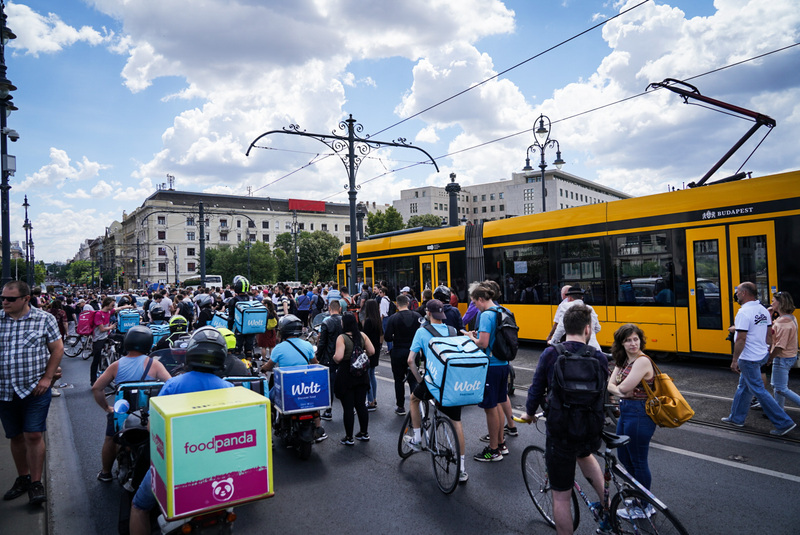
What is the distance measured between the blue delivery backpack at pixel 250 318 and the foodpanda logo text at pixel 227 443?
733 centimetres

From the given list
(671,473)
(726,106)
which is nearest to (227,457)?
(671,473)

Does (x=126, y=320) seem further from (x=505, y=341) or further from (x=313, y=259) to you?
(x=313, y=259)

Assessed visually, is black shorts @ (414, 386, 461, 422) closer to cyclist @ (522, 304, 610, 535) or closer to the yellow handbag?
cyclist @ (522, 304, 610, 535)

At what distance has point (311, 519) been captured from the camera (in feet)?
14.4

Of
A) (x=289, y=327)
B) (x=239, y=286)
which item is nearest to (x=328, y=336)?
(x=289, y=327)

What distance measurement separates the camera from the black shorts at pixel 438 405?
4836mm

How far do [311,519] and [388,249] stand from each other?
1362 centimetres

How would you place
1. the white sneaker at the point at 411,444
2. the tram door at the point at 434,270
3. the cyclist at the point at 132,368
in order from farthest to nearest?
the tram door at the point at 434,270 → the white sneaker at the point at 411,444 → the cyclist at the point at 132,368

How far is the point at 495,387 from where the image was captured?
541cm

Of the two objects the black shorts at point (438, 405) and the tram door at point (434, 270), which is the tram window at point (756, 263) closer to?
the black shorts at point (438, 405)

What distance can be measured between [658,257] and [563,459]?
8.44m

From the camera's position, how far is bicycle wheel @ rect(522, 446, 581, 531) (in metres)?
4.15

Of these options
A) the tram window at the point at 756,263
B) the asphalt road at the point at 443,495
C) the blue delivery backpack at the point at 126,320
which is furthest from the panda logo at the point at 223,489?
the tram window at the point at 756,263

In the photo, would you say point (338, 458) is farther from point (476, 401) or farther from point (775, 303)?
point (775, 303)
